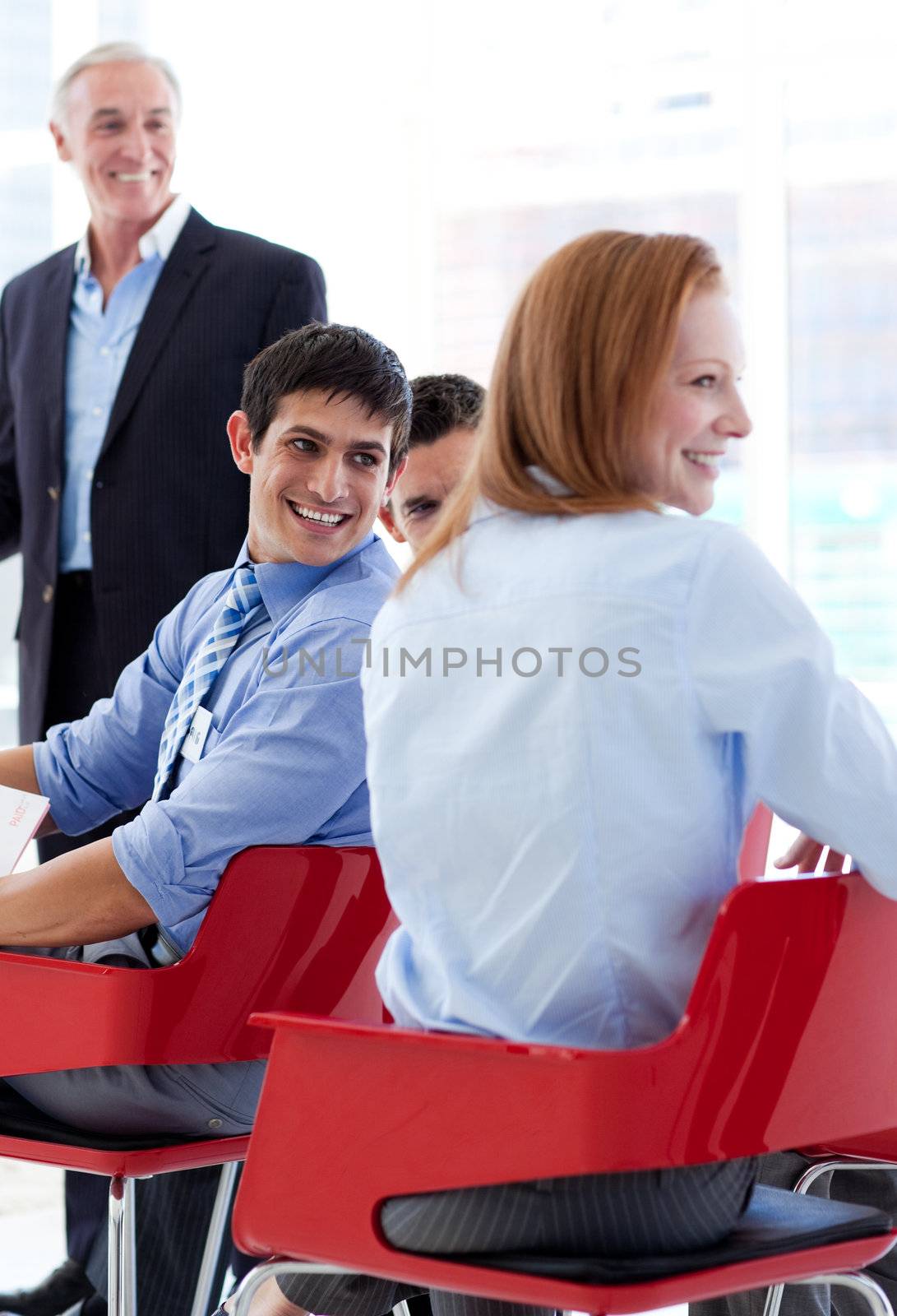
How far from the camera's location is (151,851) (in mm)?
1579

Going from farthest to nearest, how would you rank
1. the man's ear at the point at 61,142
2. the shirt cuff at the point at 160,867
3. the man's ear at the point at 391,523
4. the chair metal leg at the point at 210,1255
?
the man's ear at the point at 61,142
the man's ear at the point at 391,523
the chair metal leg at the point at 210,1255
the shirt cuff at the point at 160,867

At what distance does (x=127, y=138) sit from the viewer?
264cm

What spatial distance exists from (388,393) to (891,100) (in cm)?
263

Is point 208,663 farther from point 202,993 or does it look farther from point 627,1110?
point 627,1110

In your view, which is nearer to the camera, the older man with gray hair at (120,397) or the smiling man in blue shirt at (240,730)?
the smiling man in blue shirt at (240,730)

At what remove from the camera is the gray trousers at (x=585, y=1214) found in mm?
1091

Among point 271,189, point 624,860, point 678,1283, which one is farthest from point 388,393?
point 271,189

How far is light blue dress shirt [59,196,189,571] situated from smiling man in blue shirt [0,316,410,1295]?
0.58m

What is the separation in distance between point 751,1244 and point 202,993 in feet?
2.05

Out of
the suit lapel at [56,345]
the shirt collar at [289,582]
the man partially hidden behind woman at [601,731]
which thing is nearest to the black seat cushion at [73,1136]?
the man partially hidden behind woman at [601,731]

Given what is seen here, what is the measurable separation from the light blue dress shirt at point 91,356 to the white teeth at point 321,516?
85 cm

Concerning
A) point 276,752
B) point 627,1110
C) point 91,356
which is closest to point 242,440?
point 276,752

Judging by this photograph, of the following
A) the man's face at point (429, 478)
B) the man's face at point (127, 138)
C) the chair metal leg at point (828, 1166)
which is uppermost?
the man's face at point (127, 138)

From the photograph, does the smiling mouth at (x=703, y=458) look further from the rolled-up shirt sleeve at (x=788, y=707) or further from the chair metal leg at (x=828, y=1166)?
the chair metal leg at (x=828, y=1166)
